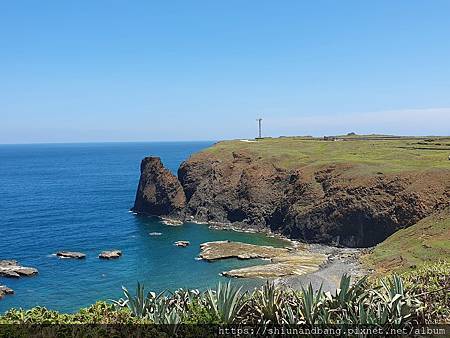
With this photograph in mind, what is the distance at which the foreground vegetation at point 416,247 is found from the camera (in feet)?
142

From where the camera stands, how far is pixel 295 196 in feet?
278

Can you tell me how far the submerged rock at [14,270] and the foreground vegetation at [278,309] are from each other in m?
44.7

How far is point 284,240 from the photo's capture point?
78938 mm

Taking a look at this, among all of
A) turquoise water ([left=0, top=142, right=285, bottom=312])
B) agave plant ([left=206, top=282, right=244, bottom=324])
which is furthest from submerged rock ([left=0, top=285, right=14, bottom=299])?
agave plant ([left=206, top=282, right=244, bottom=324])

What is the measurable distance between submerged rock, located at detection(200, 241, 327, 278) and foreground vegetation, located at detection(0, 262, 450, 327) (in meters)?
38.3

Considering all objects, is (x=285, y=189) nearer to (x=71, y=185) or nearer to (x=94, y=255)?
(x=94, y=255)

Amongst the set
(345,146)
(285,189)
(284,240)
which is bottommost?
(284,240)

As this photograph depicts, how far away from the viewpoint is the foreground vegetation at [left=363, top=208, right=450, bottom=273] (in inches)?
1699

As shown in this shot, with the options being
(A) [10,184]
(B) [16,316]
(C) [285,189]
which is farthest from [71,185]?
(B) [16,316]

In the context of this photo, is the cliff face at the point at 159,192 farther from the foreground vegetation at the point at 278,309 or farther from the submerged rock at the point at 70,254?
the foreground vegetation at the point at 278,309

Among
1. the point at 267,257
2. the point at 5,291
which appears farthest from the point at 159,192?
the point at 5,291

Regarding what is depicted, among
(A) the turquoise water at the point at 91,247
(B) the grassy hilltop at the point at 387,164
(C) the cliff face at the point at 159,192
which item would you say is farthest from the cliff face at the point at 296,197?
(A) the turquoise water at the point at 91,247

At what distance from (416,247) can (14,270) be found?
157ft

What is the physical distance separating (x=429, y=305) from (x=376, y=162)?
6915cm
